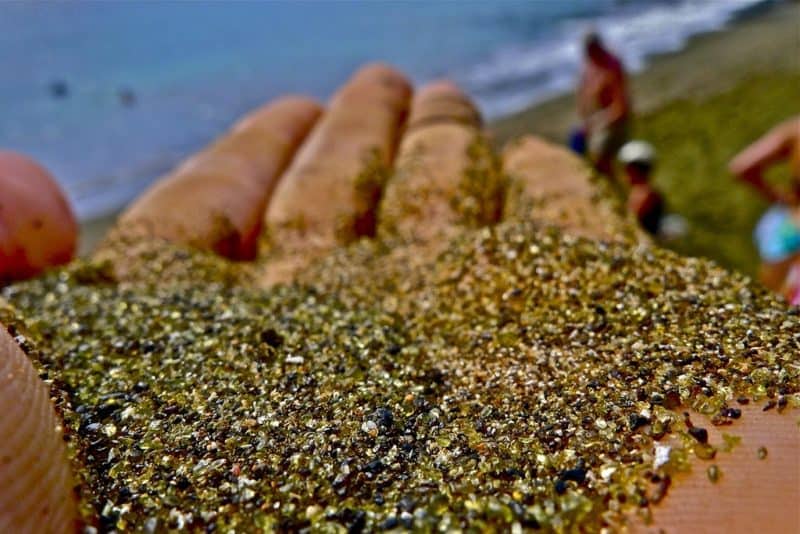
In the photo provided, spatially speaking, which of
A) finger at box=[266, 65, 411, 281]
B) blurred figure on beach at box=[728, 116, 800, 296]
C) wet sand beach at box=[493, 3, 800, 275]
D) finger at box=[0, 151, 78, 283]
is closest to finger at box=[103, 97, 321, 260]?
finger at box=[266, 65, 411, 281]

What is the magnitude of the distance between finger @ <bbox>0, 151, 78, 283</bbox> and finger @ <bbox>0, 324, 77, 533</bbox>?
2499mm

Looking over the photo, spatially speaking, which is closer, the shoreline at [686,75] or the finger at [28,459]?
the finger at [28,459]

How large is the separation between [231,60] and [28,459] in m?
21.2

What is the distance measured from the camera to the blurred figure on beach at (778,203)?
4488 mm

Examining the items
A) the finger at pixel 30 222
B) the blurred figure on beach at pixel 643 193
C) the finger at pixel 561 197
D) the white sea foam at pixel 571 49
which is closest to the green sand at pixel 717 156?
the blurred figure on beach at pixel 643 193

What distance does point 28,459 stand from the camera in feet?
5.62

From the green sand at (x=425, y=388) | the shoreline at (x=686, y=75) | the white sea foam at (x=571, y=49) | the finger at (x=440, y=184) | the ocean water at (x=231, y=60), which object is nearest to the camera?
the green sand at (x=425, y=388)

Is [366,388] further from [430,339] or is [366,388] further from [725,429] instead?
[725,429]

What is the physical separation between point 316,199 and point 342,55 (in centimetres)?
1677

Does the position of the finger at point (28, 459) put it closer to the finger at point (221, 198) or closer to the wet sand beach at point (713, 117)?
the finger at point (221, 198)

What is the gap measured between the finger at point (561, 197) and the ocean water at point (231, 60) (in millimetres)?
8046

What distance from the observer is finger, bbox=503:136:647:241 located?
14.4 feet

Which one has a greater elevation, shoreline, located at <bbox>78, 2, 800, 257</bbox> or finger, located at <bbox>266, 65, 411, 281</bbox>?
shoreline, located at <bbox>78, 2, 800, 257</bbox>

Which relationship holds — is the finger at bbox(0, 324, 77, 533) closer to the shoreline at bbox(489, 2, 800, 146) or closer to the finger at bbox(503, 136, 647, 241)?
the finger at bbox(503, 136, 647, 241)
